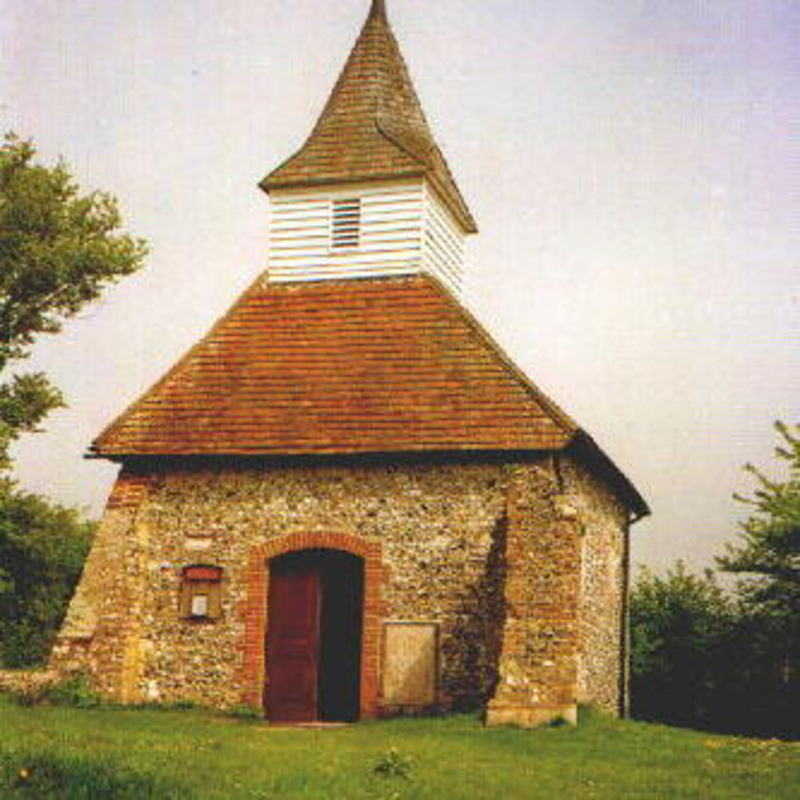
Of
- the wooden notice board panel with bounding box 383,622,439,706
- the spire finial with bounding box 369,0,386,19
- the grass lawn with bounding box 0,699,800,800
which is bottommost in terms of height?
the grass lawn with bounding box 0,699,800,800

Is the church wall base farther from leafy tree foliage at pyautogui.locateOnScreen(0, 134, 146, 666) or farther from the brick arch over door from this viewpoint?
leafy tree foliage at pyautogui.locateOnScreen(0, 134, 146, 666)

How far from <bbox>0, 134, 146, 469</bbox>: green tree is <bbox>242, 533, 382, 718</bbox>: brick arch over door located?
34.2 ft

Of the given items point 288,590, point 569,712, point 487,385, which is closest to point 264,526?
point 288,590

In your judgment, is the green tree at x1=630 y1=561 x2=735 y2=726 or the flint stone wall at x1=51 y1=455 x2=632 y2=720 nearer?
the flint stone wall at x1=51 y1=455 x2=632 y2=720

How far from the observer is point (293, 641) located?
20781 mm

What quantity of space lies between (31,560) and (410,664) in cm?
1417

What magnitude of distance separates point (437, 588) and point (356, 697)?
247 cm

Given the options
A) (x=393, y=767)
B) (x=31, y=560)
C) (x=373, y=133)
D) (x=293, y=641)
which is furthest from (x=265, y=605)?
(x=31, y=560)

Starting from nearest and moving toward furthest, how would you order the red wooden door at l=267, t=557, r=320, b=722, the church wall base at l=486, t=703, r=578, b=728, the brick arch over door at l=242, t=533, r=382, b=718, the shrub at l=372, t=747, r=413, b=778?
the shrub at l=372, t=747, r=413, b=778
the church wall base at l=486, t=703, r=578, b=728
the brick arch over door at l=242, t=533, r=382, b=718
the red wooden door at l=267, t=557, r=320, b=722

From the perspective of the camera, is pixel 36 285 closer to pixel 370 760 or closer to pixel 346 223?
pixel 346 223

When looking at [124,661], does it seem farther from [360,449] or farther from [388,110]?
[388,110]

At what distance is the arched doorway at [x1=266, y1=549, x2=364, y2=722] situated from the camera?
67.7 ft

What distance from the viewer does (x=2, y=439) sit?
88.9ft

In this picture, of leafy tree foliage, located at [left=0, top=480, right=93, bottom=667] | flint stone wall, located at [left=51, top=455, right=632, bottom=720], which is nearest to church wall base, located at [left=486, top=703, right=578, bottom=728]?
flint stone wall, located at [left=51, top=455, right=632, bottom=720]
